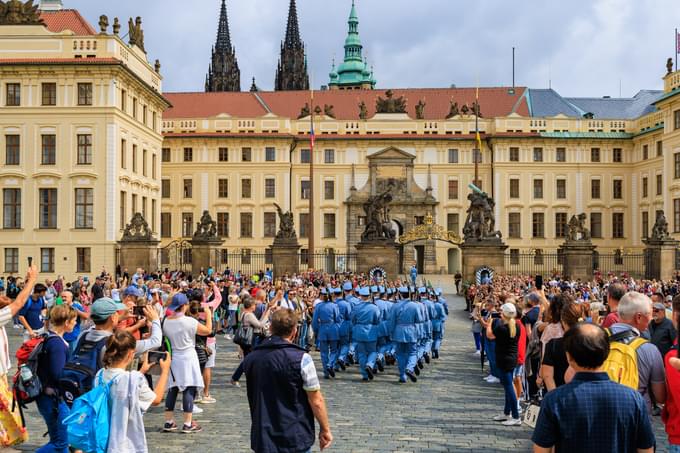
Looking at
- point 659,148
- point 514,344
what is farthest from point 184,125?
point 514,344

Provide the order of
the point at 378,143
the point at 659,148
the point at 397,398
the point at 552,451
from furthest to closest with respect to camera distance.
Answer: the point at 378,143, the point at 659,148, the point at 397,398, the point at 552,451

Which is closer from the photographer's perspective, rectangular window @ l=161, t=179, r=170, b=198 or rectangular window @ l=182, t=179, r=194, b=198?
rectangular window @ l=161, t=179, r=170, b=198

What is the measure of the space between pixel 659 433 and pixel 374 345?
17.4 ft

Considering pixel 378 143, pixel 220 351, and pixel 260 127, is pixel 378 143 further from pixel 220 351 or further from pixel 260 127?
pixel 220 351

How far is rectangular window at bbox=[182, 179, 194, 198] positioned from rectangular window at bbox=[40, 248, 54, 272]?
777 inches

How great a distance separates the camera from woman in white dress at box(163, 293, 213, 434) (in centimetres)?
923

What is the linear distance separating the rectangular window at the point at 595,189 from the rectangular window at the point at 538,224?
397cm

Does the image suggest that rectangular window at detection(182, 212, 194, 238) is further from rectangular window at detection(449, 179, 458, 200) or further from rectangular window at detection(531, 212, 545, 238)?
rectangular window at detection(531, 212, 545, 238)

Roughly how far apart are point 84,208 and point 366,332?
2896cm

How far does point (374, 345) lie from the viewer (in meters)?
13.6

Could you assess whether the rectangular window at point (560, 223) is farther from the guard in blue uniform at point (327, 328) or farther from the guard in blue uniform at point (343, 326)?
the guard in blue uniform at point (327, 328)

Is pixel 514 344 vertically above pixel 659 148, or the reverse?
pixel 659 148

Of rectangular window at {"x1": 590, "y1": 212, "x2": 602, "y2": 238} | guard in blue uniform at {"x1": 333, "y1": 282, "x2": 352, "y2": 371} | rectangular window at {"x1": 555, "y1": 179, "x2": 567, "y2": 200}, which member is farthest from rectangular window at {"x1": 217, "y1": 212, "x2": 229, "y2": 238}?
guard in blue uniform at {"x1": 333, "y1": 282, "x2": 352, "y2": 371}

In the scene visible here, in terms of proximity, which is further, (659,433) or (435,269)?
(435,269)
